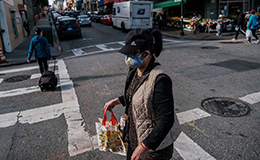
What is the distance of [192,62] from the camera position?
9734 mm

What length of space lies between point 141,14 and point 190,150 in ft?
61.3

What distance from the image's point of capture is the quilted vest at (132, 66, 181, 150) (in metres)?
2.07

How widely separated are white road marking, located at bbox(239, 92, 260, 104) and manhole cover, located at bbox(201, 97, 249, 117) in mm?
260

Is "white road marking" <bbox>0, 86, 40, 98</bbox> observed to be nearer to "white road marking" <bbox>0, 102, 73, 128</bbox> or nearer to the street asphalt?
the street asphalt

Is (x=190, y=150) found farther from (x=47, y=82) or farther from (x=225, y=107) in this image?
(x=47, y=82)

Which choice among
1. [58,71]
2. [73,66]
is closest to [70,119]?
[58,71]

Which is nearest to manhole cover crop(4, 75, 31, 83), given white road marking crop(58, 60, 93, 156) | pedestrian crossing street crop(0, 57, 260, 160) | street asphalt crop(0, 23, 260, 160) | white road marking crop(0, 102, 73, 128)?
street asphalt crop(0, 23, 260, 160)

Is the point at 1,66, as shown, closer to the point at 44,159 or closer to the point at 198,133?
the point at 44,159

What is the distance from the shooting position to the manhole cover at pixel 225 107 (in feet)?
16.6

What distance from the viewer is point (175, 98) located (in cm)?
604

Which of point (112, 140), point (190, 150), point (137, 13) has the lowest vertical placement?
point (190, 150)

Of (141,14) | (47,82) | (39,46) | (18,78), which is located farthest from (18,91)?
(141,14)

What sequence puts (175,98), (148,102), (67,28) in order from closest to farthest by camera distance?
(148,102), (175,98), (67,28)

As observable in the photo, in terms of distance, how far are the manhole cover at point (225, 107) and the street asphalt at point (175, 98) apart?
0.50ft
